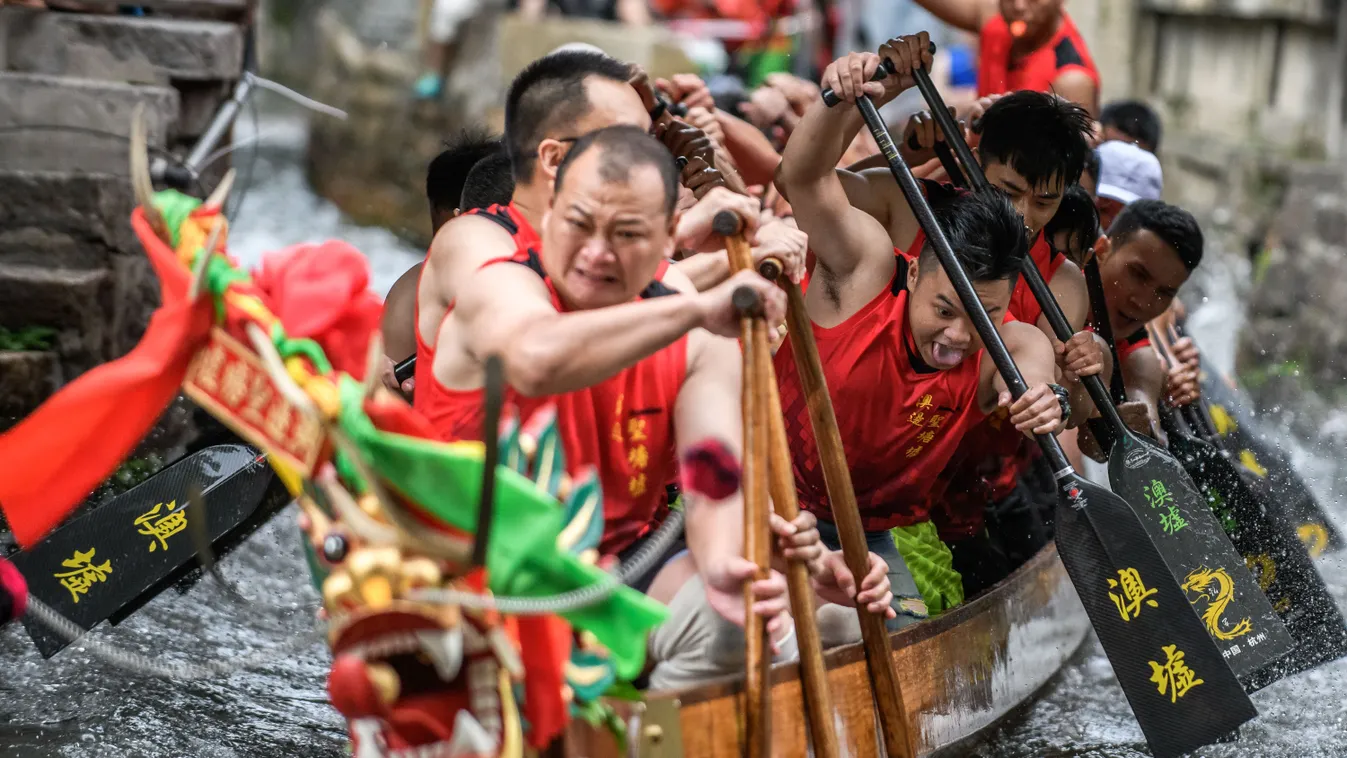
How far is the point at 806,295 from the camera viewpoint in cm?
402

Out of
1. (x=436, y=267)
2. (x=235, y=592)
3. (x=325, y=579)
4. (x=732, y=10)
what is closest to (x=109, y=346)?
(x=235, y=592)

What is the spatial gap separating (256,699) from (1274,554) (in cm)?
307

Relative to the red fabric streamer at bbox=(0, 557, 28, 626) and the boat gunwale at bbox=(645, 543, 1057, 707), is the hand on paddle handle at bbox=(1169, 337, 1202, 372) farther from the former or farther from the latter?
the red fabric streamer at bbox=(0, 557, 28, 626)

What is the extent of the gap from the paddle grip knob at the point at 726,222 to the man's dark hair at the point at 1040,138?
1.64 metres

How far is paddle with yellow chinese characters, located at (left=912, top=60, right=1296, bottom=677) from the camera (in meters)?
4.29

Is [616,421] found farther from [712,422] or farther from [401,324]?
[401,324]

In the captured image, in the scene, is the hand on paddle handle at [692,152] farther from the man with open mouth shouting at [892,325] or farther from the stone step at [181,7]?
the stone step at [181,7]

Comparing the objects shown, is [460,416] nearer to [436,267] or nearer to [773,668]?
[436,267]

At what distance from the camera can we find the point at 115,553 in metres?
4.04

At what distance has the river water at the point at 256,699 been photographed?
13.3 ft

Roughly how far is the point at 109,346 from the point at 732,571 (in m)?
A: 3.57

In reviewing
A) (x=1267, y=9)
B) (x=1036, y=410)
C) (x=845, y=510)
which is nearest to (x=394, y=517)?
(x=845, y=510)

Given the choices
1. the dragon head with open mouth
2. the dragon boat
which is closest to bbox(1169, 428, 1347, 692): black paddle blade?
the dragon boat

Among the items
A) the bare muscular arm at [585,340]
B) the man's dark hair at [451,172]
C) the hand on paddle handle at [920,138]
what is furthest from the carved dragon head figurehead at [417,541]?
the hand on paddle handle at [920,138]
